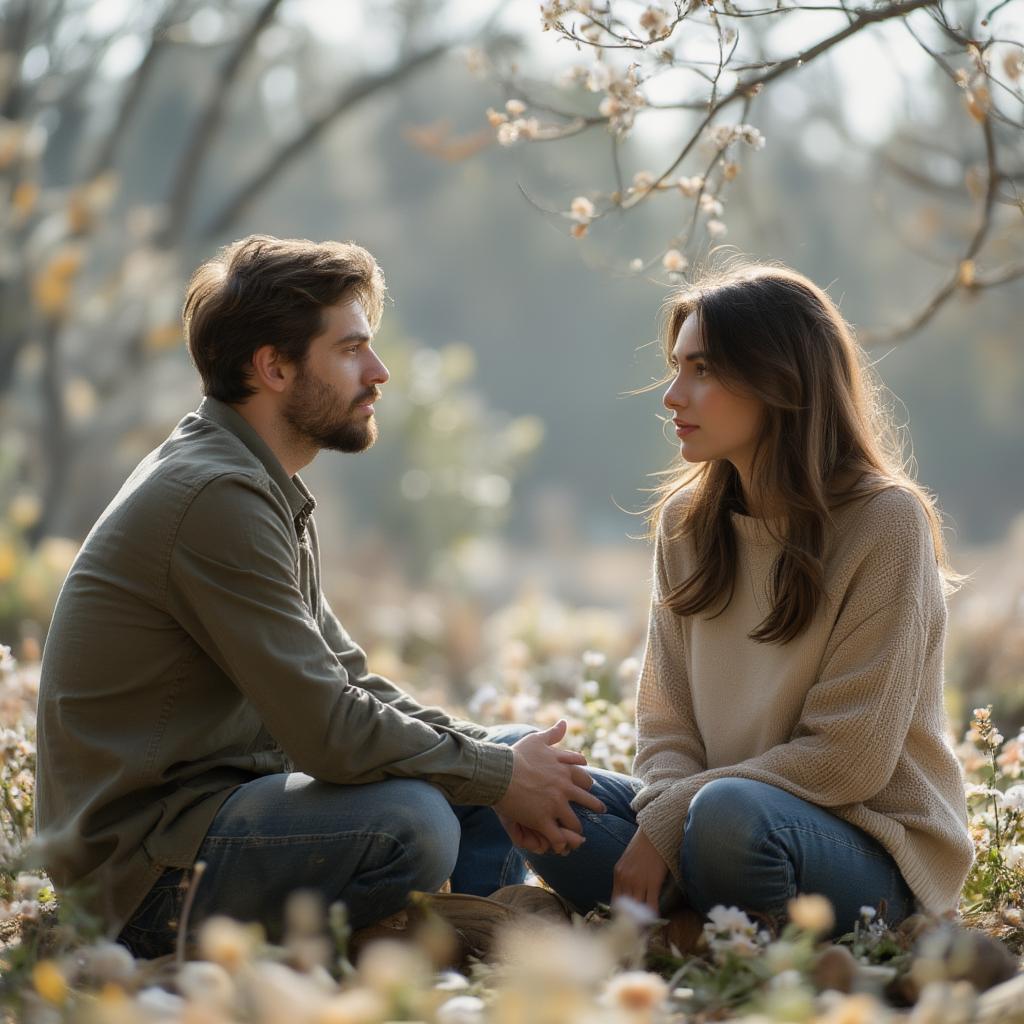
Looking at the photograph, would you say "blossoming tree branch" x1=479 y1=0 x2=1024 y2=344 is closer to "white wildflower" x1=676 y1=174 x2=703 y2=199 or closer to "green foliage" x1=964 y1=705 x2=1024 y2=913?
"white wildflower" x1=676 y1=174 x2=703 y2=199

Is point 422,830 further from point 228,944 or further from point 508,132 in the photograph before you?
point 508,132

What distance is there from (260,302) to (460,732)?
0.99m

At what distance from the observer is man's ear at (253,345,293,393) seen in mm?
2836

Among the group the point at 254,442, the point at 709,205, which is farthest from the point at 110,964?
the point at 709,205

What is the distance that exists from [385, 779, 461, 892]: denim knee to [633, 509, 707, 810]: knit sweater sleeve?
48cm

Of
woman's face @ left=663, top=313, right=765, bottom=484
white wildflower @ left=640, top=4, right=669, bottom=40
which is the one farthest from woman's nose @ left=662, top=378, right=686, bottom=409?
white wildflower @ left=640, top=4, right=669, bottom=40

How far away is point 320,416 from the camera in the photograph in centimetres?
288

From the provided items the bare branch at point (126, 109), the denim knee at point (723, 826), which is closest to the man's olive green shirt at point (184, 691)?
the denim knee at point (723, 826)

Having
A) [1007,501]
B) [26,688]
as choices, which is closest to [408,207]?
[1007,501]

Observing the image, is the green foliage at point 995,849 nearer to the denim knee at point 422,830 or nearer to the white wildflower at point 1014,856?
the white wildflower at point 1014,856

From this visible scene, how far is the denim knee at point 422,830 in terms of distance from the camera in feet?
8.16

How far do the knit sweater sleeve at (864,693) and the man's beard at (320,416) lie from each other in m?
1.00

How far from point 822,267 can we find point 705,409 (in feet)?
96.7

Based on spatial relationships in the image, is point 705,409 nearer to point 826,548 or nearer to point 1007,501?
point 826,548
